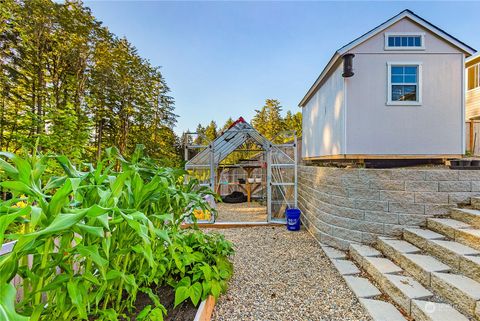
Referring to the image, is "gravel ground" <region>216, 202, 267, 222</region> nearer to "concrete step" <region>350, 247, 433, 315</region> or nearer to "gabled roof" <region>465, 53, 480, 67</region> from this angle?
"concrete step" <region>350, 247, 433, 315</region>

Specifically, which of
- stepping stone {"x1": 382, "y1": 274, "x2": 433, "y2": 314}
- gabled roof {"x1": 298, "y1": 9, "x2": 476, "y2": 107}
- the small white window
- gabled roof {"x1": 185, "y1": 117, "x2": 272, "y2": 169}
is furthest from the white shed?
the small white window

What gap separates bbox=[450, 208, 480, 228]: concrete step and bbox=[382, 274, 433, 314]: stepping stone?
1.19 m

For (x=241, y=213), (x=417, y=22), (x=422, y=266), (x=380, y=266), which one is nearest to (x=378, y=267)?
(x=380, y=266)

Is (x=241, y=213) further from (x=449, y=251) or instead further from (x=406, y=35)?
(x=406, y=35)

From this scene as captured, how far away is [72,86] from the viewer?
10672mm

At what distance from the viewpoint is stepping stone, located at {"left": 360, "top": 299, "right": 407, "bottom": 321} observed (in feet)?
7.25

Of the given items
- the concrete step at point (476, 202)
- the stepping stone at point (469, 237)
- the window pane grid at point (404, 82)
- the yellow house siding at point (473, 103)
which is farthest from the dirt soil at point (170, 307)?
the yellow house siding at point (473, 103)

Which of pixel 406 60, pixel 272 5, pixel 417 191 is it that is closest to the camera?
pixel 417 191

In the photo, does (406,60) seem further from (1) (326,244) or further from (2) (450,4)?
(1) (326,244)

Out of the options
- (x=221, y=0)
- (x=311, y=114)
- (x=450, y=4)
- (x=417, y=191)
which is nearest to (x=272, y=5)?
(x=221, y=0)

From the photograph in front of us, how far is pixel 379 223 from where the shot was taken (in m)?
3.62

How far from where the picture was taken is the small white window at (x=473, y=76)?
32.3 feet

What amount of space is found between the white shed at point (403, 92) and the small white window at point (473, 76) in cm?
658

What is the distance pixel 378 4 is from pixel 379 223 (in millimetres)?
6151
